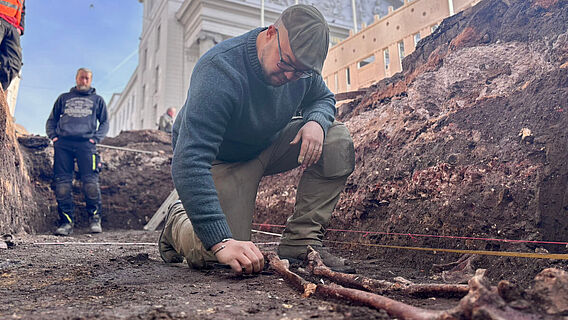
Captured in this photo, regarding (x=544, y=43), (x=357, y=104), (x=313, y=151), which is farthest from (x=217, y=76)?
(x=357, y=104)

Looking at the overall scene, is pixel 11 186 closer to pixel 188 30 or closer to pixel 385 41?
pixel 385 41

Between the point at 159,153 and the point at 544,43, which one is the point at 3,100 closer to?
the point at 159,153

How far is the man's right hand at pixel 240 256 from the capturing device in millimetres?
1416

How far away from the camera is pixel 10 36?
3455 mm

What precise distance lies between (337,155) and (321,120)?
20 cm

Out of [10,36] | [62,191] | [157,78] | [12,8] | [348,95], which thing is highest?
[157,78]

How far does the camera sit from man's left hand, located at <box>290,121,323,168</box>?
6.18ft

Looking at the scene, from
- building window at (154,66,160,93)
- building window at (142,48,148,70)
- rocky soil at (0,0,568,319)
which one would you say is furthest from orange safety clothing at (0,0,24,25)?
building window at (142,48,148,70)

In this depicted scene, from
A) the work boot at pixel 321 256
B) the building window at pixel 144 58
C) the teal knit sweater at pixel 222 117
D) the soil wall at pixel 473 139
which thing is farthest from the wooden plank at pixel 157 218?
the building window at pixel 144 58

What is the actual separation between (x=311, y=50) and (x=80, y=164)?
3789 millimetres

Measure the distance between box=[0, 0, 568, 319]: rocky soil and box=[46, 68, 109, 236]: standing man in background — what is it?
0.52 meters

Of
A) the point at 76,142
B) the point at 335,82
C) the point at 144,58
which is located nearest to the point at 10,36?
the point at 76,142

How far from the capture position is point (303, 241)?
76.8 inches

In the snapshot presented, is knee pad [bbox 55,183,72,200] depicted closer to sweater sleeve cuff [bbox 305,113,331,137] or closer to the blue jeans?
the blue jeans
